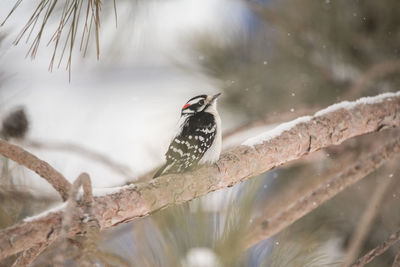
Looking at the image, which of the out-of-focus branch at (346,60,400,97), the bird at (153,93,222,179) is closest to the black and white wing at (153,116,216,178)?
the bird at (153,93,222,179)

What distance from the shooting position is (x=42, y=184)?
129 cm

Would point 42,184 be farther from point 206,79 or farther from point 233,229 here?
point 206,79

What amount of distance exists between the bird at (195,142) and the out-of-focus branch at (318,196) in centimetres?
23

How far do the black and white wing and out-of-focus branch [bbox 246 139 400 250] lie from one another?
0.25 m

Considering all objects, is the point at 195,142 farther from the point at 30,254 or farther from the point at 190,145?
the point at 30,254

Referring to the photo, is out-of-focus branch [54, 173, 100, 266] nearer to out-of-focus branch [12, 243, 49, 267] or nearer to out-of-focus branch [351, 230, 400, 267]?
out-of-focus branch [12, 243, 49, 267]

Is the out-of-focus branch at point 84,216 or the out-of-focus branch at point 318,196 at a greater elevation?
the out-of-focus branch at point 318,196

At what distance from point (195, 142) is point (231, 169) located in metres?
0.18

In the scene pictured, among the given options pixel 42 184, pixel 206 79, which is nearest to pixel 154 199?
pixel 42 184

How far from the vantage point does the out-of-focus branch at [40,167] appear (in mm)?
820

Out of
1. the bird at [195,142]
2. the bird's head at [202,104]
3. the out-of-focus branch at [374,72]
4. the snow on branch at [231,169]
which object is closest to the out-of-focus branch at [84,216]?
the snow on branch at [231,169]

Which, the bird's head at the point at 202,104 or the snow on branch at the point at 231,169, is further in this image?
the bird's head at the point at 202,104

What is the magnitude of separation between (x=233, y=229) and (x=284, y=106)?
105 centimetres

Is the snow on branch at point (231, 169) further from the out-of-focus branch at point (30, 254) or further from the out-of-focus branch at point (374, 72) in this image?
the out-of-focus branch at point (374, 72)
